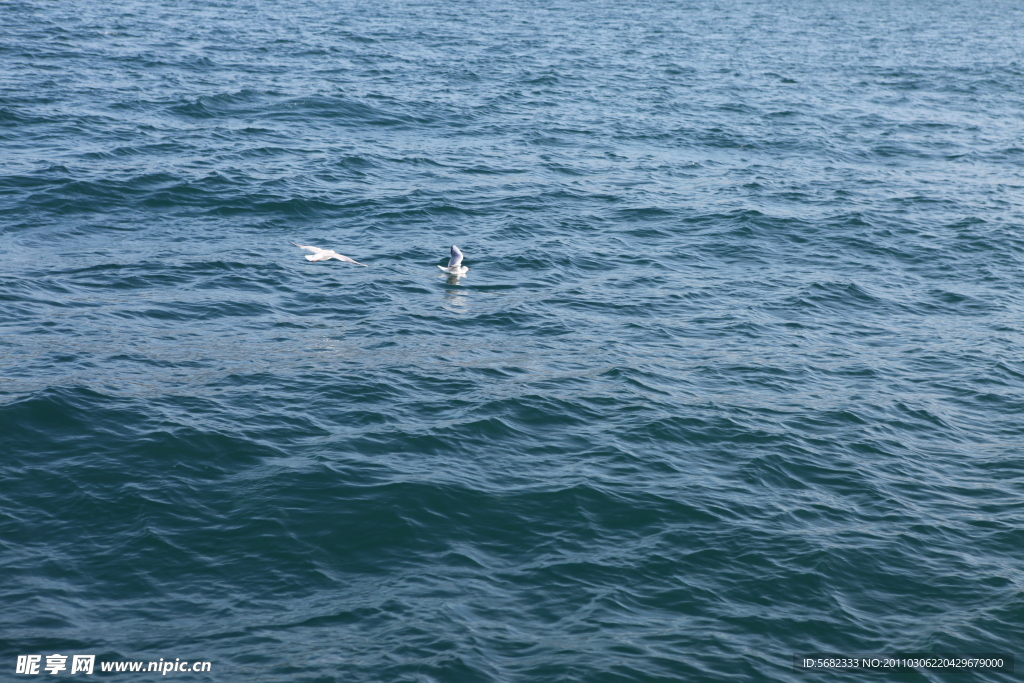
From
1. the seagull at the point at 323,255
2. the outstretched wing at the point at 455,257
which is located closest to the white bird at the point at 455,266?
the outstretched wing at the point at 455,257

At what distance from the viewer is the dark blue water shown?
1666 cm

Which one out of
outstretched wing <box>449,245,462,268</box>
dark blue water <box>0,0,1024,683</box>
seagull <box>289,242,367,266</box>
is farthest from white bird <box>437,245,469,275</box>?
seagull <box>289,242,367,266</box>

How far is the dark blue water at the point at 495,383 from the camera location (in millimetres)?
16656

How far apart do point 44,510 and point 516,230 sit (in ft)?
64.3

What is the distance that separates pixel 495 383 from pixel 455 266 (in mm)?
6471

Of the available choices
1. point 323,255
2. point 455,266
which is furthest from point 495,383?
point 323,255

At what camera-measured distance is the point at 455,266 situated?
29.8 meters

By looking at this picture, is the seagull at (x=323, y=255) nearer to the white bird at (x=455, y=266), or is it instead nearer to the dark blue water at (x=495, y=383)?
the dark blue water at (x=495, y=383)

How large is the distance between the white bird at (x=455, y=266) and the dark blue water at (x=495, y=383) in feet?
2.71

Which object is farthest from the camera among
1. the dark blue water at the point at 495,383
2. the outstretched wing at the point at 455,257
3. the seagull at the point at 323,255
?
the seagull at the point at 323,255

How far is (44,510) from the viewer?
18406 millimetres

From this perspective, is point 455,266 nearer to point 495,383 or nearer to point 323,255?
point 323,255

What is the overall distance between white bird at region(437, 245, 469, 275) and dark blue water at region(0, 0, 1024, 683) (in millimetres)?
827

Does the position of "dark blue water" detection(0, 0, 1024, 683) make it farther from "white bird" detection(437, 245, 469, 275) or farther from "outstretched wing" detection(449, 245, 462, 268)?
"outstretched wing" detection(449, 245, 462, 268)
